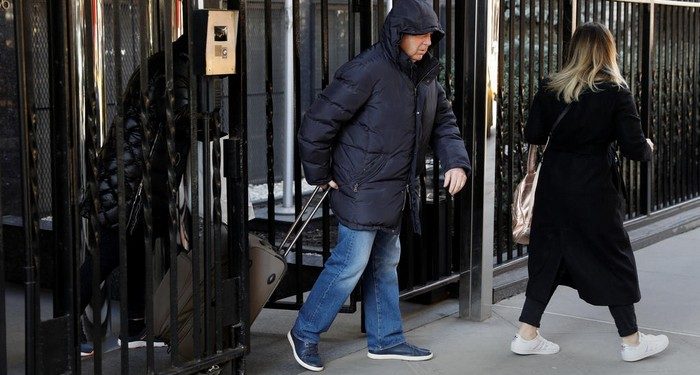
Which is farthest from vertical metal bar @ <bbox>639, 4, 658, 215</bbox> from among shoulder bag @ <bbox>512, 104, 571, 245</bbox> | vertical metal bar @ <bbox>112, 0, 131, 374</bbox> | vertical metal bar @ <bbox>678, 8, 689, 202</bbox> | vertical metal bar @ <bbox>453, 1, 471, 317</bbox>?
vertical metal bar @ <bbox>112, 0, 131, 374</bbox>

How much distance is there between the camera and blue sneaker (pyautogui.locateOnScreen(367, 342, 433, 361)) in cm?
526

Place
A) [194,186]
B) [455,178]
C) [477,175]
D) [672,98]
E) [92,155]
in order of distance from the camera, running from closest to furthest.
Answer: [92,155] < [194,186] < [455,178] < [477,175] < [672,98]

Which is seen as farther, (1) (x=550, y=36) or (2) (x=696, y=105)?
(2) (x=696, y=105)

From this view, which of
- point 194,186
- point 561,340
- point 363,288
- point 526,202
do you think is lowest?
point 561,340

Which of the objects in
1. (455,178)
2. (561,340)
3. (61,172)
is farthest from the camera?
(561,340)

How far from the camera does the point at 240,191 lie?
14.9ft

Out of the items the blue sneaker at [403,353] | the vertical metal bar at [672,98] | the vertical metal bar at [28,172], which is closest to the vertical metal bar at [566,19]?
the vertical metal bar at [672,98]

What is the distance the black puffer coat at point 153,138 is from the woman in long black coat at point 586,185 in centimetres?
171

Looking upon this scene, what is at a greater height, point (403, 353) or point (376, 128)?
point (376, 128)

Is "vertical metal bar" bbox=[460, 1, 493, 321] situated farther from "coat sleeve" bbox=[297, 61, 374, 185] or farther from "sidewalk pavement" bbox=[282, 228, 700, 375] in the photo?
"coat sleeve" bbox=[297, 61, 374, 185]

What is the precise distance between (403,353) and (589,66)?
155cm

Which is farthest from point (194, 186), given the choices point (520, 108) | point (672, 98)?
point (672, 98)

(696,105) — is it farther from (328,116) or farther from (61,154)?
(61,154)

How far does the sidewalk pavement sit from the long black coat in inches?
13.1
